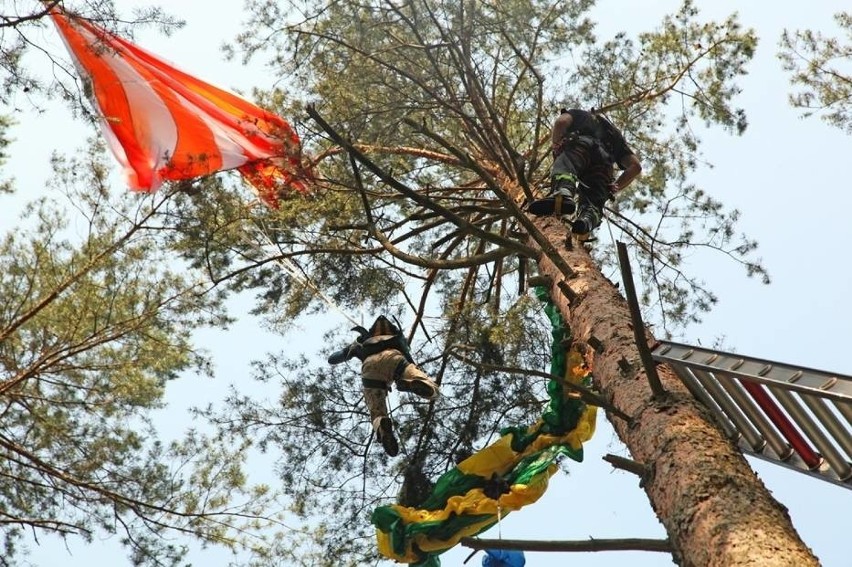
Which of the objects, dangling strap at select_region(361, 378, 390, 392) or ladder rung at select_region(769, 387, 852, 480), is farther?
dangling strap at select_region(361, 378, 390, 392)

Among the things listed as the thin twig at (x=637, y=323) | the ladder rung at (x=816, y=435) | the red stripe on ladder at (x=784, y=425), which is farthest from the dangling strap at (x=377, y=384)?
the ladder rung at (x=816, y=435)

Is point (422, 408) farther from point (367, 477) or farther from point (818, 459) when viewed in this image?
point (818, 459)

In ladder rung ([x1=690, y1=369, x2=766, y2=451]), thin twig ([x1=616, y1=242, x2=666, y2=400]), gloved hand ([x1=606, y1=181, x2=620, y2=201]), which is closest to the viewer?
thin twig ([x1=616, y1=242, x2=666, y2=400])

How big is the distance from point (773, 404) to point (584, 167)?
8.53ft

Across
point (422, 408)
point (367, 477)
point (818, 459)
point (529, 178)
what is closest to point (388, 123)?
point (529, 178)

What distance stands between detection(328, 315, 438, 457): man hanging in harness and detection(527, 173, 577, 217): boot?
3.60ft

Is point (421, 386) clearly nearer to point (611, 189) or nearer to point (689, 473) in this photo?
point (611, 189)

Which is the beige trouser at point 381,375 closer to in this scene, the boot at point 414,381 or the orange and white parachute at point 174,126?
the boot at point 414,381

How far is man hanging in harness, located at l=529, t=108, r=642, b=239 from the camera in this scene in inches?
195

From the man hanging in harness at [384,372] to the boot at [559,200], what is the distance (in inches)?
43.2

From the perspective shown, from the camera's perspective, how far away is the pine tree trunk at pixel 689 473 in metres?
2.50

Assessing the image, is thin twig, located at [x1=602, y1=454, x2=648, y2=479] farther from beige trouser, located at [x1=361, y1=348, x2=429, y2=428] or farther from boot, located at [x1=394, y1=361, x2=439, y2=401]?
beige trouser, located at [x1=361, y1=348, x2=429, y2=428]

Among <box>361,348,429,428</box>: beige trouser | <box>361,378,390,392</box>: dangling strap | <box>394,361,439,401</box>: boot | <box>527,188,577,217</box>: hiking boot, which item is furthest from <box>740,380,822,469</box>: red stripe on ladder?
<box>361,378,390,392</box>: dangling strap

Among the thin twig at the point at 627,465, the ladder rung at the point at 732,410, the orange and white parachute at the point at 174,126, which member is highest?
the orange and white parachute at the point at 174,126
